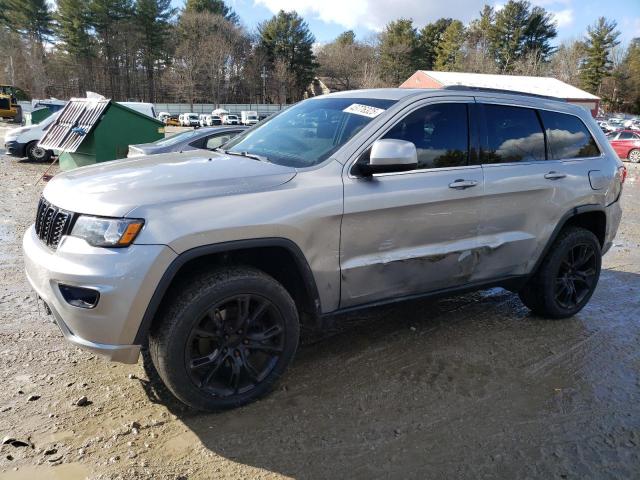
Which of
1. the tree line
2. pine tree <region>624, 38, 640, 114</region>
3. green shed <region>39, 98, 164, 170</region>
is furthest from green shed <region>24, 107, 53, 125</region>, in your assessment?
pine tree <region>624, 38, 640, 114</region>

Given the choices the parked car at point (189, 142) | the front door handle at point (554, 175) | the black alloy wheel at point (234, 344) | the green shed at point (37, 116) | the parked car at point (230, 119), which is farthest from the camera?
the parked car at point (230, 119)

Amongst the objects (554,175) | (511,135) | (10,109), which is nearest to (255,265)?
(511,135)

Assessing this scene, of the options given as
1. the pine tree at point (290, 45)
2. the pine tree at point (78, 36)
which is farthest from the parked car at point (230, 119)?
the pine tree at point (78, 36)

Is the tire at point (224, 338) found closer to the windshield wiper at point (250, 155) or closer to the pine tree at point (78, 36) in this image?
the windshield wiper at point (250, 155)

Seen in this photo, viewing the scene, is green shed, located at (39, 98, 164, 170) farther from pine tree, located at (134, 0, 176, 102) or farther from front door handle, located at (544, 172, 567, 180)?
pine tree, located at (134, 0, 176, 102)

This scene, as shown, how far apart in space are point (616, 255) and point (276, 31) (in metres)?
76.8

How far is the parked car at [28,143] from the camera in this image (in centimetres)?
1550

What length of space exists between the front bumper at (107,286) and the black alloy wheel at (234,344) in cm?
34

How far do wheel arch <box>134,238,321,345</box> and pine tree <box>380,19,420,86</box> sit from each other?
259 feet

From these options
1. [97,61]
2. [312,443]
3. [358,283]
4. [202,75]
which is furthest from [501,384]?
[97,61]

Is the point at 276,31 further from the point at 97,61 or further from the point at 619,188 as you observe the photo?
the point at 619,188

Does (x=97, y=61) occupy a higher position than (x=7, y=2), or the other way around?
(x=7, y=2)

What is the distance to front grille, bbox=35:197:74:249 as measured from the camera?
2.71 meters

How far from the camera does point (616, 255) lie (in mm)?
6922
